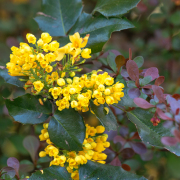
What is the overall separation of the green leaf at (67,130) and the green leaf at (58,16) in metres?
0.47

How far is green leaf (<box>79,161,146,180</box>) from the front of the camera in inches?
32.7

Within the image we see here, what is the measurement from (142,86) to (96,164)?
366 mm

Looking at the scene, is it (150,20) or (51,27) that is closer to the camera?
(51,27)

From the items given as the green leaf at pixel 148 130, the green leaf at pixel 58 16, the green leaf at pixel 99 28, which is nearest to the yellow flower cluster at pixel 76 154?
the green leaf at pixel 148 130

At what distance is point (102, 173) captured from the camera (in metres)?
0.85

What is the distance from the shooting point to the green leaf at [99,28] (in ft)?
3.10

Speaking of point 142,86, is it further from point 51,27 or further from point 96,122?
point 96,122

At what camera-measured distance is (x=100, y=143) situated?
0.89 meters

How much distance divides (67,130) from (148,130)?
314mm

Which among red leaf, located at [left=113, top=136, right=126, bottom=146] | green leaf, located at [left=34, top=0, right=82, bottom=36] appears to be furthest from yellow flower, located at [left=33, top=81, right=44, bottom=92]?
red leaf, located at [left=113, top=136, right=126, bottom=146]

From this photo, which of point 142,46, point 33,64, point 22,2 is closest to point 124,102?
point 33,64

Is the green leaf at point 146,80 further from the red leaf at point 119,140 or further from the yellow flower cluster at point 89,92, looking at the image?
the red leaf at point 119,140

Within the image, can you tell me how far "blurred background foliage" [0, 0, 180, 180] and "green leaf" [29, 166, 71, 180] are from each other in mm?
276

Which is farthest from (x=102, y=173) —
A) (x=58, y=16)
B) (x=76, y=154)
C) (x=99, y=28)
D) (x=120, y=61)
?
(x=58, y=16)
